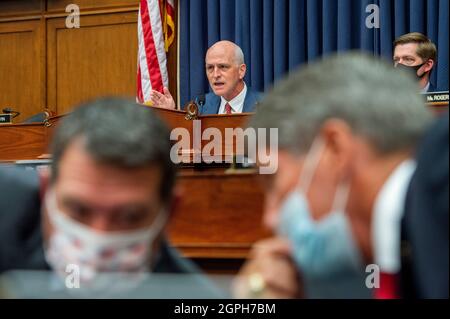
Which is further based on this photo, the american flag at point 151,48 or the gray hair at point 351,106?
the american flag at point 151,48

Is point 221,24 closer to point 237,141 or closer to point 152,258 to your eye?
point 237,141

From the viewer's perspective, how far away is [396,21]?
539cm

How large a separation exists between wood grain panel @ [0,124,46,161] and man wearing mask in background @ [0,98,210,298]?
10.3 ft

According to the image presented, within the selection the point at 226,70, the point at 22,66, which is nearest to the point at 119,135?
the point at 226,70

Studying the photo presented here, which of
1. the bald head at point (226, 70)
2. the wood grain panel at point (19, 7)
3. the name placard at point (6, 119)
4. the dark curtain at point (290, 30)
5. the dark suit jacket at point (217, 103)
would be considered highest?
the wood grain panel at point (19, 7)

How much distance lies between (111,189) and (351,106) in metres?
0.40

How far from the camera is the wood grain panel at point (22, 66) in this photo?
6.62 m

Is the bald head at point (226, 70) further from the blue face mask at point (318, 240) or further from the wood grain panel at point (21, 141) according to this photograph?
the blue face mask at point (318, 240)

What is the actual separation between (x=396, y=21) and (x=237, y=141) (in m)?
2.51

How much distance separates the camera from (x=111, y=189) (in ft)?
3.57

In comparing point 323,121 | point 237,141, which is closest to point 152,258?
point 323,121

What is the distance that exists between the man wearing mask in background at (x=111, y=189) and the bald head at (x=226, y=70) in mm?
3692

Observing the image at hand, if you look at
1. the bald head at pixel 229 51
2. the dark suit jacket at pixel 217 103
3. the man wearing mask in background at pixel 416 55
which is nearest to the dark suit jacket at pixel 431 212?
the man wearing mask in background at pixel 416 55

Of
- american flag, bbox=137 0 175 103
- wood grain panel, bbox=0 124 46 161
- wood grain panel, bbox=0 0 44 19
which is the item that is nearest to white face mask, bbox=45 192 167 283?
wood grain panel, bbox=0 124 46 161
